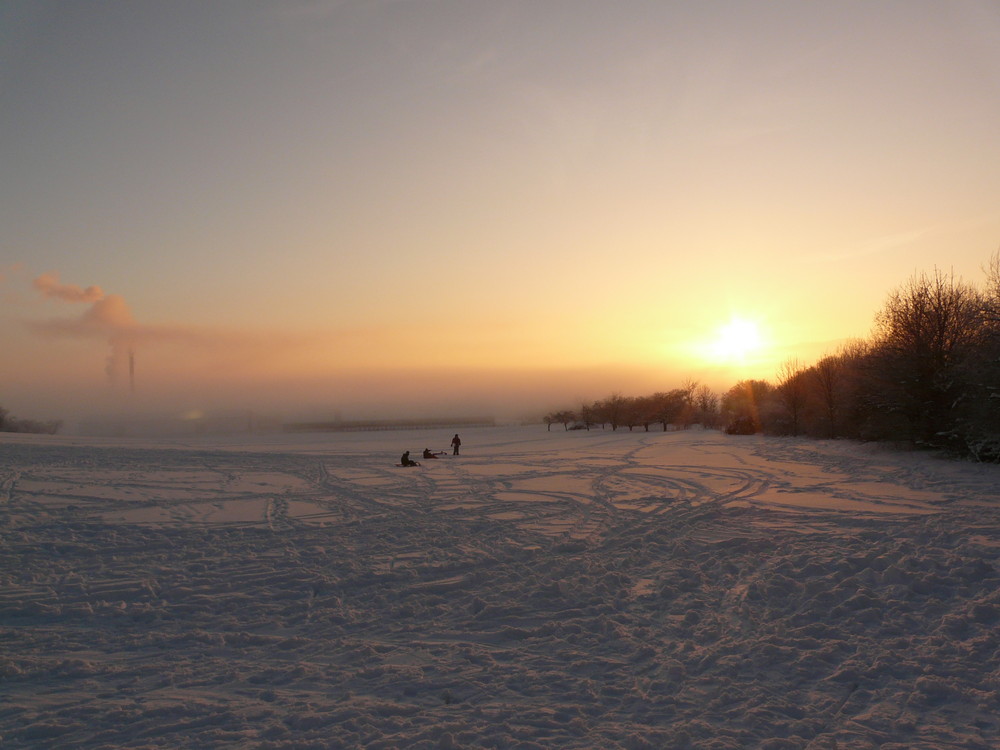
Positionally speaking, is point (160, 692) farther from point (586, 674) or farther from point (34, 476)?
point (34, 476)

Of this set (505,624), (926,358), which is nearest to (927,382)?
(926,358)

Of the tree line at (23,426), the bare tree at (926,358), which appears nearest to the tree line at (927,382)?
the bare tree at (926,358)

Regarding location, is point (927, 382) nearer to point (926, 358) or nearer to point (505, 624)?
point (926, 358)

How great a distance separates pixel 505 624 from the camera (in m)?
7.18

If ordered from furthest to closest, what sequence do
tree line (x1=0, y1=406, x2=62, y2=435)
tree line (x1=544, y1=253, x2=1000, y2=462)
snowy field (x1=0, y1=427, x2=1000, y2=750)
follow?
tree line (x1=0, y1=406, x2=62, y2=435) < tree line (x1=544, y1=253, x2=1000, y2=462) < snowy field (x1=0, y1=427, x2=1000, y2=750)

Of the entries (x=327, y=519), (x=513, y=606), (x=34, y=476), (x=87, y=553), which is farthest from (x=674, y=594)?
(x=34, y=476)

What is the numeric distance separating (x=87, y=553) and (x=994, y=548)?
1575 centimetres

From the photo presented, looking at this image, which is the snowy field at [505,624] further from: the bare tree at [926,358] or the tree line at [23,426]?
the tree line at [23,426]

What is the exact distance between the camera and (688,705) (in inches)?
202

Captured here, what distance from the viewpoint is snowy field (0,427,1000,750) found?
4.90 metres

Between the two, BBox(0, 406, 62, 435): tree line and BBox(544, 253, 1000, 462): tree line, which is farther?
BBox(0, 406, 62, 435): tree line

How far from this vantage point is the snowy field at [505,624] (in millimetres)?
4898

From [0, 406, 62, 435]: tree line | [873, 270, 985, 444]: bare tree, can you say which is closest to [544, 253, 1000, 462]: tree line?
[873, 270, 985, 444]: bare tree

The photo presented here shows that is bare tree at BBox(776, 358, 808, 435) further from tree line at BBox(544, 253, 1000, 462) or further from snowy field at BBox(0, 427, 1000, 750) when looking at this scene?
snowy field at BBox(0, 427, 1000, 750)
